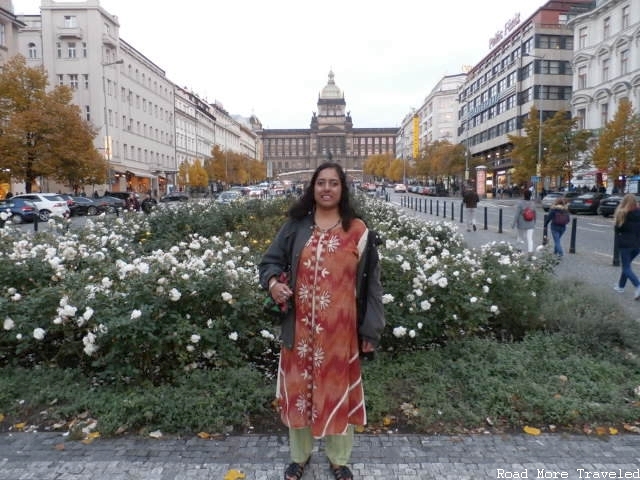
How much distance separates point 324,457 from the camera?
12.4ft

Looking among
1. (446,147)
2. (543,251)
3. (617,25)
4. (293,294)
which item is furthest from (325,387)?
(446,147)

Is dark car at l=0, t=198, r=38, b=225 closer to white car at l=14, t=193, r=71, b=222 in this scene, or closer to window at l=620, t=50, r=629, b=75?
white car at l=14, t=193, r=71, b=222

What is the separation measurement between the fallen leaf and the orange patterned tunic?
1.69ft

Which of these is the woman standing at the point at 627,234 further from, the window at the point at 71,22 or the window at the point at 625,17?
the window at the point at 71,22

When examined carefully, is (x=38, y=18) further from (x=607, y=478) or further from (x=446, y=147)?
(x=607, y=478)

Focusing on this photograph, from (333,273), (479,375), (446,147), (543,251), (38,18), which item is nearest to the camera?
(333,273)

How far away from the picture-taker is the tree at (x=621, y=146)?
32812mm

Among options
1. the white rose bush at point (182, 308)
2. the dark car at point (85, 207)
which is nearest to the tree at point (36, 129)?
the dark car at point (85, 207)

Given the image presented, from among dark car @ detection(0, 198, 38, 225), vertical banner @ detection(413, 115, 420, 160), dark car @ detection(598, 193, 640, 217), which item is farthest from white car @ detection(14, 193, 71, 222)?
vertical banner @ detection(413, 115, 420, 160)

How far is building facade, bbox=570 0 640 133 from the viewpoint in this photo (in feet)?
136

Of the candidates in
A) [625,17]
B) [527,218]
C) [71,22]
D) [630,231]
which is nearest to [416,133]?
[625,17]

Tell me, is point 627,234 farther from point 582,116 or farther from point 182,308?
point 582,116

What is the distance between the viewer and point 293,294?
10.8ft

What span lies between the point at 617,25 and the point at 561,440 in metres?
49.1
